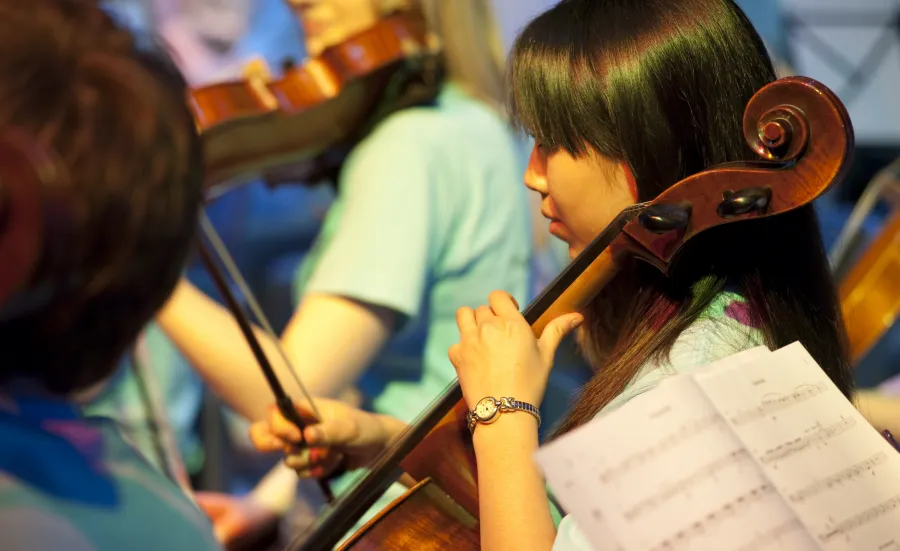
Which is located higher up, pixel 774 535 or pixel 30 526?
pixel 30 526

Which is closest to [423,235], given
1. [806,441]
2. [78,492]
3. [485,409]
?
[485,409]

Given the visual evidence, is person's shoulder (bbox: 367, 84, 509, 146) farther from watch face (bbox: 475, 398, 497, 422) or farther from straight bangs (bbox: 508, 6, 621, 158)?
watch face (bbox: 475, 398, 497, 422)

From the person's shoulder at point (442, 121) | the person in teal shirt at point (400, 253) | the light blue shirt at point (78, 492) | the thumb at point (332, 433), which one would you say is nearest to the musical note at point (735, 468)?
the light blue shirt at point (78, 492)

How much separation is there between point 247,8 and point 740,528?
2069 millimetres

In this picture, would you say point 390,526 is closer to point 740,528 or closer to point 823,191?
point 740,528

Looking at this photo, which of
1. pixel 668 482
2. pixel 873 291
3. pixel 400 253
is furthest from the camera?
pixel 873 291

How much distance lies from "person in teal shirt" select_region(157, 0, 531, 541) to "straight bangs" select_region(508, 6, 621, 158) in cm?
29

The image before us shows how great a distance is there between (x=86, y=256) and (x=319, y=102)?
100 centimetres

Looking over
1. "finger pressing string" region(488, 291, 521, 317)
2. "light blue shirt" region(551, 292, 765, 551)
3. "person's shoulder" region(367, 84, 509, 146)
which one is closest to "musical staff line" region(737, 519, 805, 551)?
"light blue shirt" region(551, 292, 765, 551)

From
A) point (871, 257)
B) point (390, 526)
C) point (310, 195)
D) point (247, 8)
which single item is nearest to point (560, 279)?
point (390, 526)

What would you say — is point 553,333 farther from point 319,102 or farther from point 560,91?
point 319,102

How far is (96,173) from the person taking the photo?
468 millimetres

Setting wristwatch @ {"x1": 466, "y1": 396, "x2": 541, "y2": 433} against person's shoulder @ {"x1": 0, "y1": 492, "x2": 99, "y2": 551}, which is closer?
person's shoulder @ {"x1": 0, "y1": 492, "x2": 99, "y2": 551}

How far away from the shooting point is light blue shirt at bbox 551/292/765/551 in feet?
2.58
